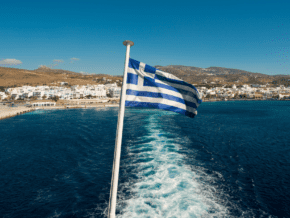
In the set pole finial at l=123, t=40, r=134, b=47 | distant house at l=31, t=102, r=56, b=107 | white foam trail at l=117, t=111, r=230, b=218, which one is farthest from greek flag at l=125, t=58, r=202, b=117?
distant house at l=31, t=102, r=56, b=107

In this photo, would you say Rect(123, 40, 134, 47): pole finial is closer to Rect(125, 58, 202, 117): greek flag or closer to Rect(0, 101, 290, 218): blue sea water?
Rect(125, 58, 202, 117): greek flag

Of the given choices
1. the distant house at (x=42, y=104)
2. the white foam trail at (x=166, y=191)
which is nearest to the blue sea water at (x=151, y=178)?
the white foam trail at (x=166, y=191)

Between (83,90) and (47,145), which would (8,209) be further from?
(83,90)

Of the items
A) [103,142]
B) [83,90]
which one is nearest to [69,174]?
[103,142]

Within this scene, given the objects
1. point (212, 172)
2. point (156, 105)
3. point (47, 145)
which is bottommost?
point (47, 145)

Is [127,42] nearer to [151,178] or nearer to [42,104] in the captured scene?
[151,178]

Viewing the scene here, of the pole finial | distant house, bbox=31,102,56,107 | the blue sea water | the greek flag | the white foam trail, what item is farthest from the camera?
distant house, bbox=31,102,56,107

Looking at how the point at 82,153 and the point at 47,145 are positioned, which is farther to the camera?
the point at 47,145
